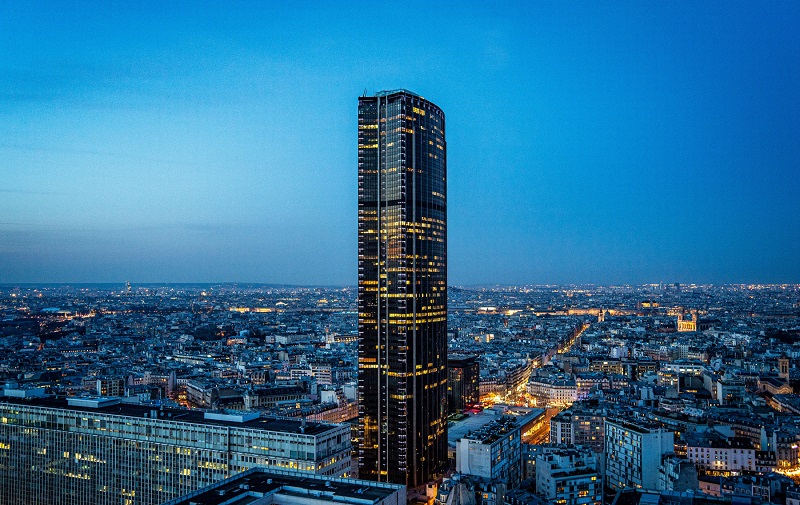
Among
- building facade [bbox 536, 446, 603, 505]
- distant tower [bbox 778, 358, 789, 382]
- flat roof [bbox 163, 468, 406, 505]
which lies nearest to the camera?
flat roof [bbox 163, 468, 406, 505]

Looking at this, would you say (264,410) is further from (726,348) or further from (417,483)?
(726,348)

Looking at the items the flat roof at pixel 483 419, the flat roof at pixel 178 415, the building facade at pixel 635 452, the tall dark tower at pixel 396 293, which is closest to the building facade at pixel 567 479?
the building facade at pixel 635 452

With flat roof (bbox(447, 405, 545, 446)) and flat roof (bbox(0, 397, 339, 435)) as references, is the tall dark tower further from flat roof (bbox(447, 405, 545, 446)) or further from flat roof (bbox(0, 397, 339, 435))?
flat roof (bbox(0, 397, 339, 435))

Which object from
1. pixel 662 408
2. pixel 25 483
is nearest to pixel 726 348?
pixel 662 408

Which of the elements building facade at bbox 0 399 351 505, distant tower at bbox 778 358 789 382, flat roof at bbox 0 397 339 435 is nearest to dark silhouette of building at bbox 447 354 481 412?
building facade at bbox 0 399 351 505

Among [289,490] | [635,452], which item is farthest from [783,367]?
[289,490]

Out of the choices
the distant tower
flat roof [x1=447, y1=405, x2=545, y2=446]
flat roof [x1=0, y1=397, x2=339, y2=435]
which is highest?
flat roof [x1=0, y1=397, x2=339, y2=435]

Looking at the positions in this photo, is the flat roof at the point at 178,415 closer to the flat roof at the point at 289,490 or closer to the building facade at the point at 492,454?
the flat roof at the point at 289,490

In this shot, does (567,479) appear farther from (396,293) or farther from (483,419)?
(483,419)
